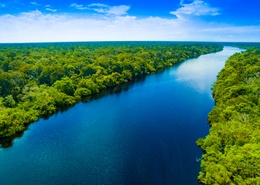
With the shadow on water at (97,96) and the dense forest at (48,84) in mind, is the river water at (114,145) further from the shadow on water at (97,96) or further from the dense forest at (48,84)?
the dense forest at (48,84)

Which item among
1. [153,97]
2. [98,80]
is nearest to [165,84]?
[153,97]

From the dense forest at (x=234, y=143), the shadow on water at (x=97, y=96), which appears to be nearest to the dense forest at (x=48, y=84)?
the shadow on water at (x=97, y=96)

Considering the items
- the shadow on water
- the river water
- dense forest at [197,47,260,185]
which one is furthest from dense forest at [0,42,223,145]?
dense forest at [197,47,260,185]

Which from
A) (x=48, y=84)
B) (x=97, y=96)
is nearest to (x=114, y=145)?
(x=97, y=96)

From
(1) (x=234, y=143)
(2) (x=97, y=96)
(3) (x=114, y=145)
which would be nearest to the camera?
(1) (x=234, y=143)

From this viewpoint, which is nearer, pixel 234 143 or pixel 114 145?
pixel 234 143

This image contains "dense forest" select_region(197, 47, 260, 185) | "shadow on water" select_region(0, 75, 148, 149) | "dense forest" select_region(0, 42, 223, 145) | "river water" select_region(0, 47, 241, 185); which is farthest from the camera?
"dense forest" select_region(0, 42, 223, 145)

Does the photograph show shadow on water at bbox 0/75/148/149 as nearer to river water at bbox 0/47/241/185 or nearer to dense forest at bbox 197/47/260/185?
river water at bbox 0/47/241/185

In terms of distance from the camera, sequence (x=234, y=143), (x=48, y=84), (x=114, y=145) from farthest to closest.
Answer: (x=48, y=84), (x=114, y=145), (x=234, y=143)

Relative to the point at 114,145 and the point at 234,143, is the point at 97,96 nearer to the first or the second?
the point at 114,145
